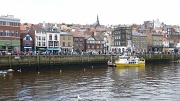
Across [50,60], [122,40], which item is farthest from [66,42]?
[122,40]

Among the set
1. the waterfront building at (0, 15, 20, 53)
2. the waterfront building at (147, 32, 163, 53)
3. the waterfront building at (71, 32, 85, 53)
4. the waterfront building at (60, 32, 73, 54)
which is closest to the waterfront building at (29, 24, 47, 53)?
the waterfront building at (60, 32, 73, 54)

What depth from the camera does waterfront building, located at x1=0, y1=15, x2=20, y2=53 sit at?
72812 mm

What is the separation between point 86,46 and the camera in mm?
99688

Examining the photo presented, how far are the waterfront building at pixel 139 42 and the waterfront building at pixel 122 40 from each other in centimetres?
200

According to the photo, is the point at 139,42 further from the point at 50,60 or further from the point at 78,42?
the point at 50,60

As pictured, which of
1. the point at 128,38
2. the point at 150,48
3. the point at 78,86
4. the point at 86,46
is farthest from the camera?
the point at 150,48

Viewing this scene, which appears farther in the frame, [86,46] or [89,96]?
[86,46]

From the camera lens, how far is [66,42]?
305ft

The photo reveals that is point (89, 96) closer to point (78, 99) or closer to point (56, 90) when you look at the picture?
point (78, 99)

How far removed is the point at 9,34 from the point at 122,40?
4985 centimetres

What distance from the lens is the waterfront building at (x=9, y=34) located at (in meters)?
72.8

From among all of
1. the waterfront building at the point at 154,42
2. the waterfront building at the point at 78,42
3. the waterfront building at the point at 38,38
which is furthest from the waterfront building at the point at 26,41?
the waterfront building at the point at 154,42

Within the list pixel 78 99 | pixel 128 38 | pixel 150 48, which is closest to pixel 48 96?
pixel 78 99

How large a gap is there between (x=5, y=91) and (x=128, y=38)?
8415 cm
